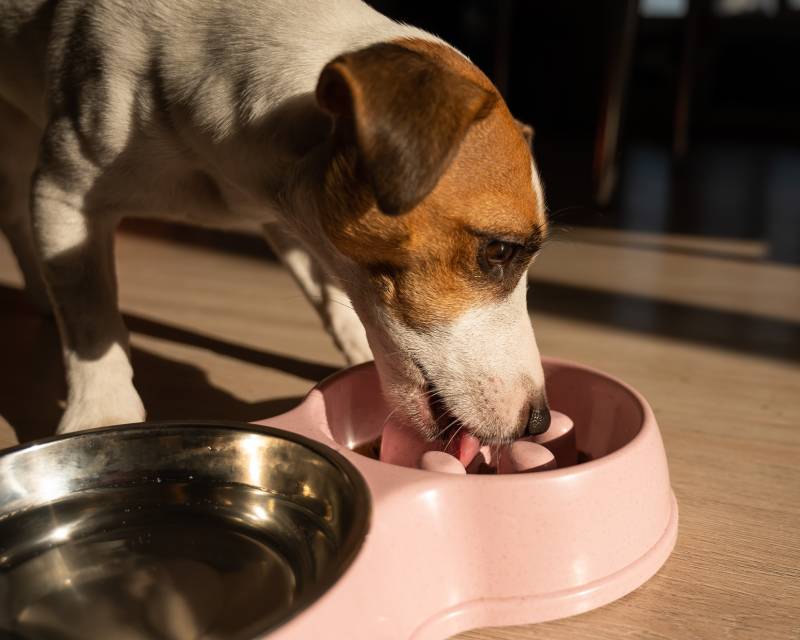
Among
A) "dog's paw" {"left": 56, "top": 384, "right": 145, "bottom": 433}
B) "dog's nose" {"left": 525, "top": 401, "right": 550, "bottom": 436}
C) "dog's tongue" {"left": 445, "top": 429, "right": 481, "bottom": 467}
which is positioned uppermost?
"dog's nose" {"left": 525, "top": 401, "right": 550, "bottom": 436}

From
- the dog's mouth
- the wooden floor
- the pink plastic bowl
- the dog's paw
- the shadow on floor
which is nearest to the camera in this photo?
the pink plastic bowl

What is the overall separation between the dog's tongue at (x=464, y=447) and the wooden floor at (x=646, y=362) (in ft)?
0.81

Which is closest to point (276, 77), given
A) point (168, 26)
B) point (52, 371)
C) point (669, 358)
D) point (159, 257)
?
point (168, 26)

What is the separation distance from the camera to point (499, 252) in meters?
1.06

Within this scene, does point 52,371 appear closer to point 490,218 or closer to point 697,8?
point 490,218

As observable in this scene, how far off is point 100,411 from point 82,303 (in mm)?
157

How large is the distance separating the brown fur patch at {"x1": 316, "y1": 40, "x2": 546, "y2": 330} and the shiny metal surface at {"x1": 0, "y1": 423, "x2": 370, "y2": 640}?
0.69ft

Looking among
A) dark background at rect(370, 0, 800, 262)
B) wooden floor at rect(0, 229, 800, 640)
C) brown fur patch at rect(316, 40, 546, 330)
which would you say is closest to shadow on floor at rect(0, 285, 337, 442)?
wooden floor at rect(0, 229, 800, 640)

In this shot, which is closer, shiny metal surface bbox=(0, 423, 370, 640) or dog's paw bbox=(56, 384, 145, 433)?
shiny metal surface bbox=(0, 423, 370, 640)

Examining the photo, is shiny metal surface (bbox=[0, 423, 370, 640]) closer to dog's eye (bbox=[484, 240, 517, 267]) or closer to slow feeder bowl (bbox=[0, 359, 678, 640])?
slow feeder bowl (bbox=[0, 359, 678, 640])

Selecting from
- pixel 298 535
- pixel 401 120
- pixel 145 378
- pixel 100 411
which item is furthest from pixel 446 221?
pixel 145 378

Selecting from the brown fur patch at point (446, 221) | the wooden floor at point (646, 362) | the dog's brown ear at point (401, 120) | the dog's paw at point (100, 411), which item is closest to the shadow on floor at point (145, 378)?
the wooden floor at point (646, 362)

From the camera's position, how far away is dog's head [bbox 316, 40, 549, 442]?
1.02 meters

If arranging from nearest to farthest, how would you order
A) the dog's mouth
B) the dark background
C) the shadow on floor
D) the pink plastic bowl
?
the pink plastic bowl < the dog's mouth < the shadow on floor < the dark background
